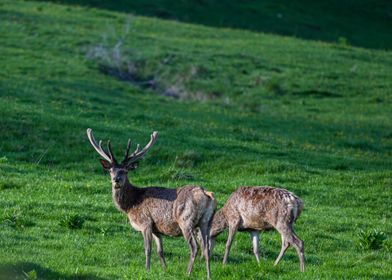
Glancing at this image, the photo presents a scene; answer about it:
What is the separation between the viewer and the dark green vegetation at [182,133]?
1586 cm

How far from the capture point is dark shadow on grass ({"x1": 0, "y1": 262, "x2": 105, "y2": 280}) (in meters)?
13.0

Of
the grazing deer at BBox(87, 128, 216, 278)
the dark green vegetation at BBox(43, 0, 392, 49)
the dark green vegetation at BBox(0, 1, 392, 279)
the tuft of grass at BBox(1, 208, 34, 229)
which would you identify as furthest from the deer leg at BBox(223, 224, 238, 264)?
the dark green vegetation at BBox(43, 0, 392, 49)

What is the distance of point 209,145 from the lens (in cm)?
2648

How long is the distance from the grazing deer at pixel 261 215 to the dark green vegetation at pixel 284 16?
38.1m

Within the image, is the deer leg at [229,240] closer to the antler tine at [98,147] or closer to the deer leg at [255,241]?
the deer leg at [255,241]

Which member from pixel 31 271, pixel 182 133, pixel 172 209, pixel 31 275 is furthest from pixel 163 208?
pixel 182 133

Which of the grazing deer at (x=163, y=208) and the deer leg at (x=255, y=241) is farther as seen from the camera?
the deer leg at (x=255, y=241)

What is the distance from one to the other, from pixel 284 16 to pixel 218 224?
4331 centimetres

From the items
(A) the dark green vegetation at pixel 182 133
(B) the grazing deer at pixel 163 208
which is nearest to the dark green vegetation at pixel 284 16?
(A) the dark green vegetation at pixel 182 133

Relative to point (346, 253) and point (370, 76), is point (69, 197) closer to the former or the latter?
point (346, 253)

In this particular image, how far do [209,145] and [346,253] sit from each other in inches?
407

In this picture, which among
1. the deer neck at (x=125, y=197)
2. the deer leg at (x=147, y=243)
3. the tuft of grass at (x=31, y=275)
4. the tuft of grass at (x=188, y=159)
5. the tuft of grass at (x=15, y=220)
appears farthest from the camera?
the tuft of grass at (x=188, y=159)

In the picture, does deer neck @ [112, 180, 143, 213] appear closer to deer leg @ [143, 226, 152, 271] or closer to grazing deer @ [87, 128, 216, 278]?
grazing deer @ [87, 128, 216, 278]

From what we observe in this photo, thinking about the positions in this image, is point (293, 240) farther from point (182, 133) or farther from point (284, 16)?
point (284, 16)
